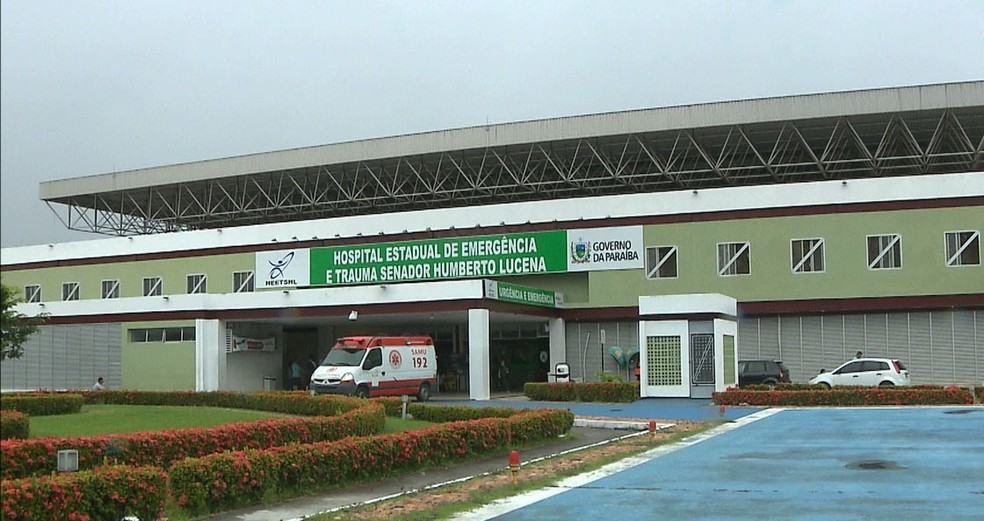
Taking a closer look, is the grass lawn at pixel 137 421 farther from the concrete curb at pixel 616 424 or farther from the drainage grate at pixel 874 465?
the drainage grate at pixel 874 465

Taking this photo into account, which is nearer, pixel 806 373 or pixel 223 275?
pixel 806 373

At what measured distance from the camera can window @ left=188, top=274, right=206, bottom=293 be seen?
4903 cm

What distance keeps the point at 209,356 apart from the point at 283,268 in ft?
23.3

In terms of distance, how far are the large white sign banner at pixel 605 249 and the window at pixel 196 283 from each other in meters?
18.0

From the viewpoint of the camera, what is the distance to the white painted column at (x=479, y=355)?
118 feet

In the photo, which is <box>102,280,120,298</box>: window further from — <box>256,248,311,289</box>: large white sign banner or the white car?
the white car

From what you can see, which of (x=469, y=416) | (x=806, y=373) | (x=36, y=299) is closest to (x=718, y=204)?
(x=806, y=373)

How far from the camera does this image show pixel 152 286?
5009 cm

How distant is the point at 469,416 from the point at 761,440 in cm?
665

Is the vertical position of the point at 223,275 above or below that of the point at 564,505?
Result: above

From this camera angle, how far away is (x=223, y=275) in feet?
159

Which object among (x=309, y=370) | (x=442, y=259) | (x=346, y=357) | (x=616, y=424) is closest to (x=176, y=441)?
(x=616, y=424)

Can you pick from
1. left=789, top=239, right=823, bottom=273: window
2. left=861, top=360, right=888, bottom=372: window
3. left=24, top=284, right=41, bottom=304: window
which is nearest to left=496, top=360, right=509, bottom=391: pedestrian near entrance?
left=789, top=239, right=823, bottom=273: window

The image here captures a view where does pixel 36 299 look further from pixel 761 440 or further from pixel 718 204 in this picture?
pixel 761 440
